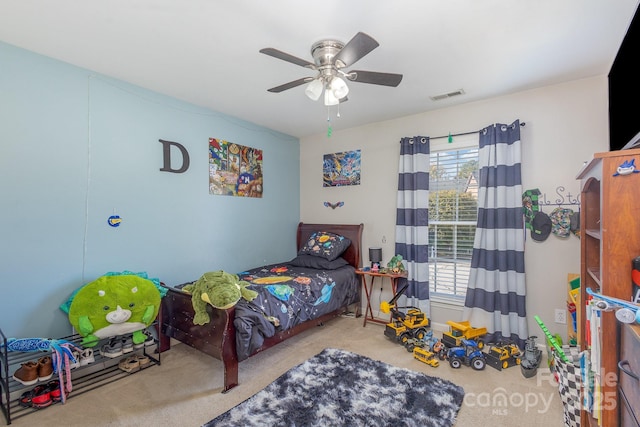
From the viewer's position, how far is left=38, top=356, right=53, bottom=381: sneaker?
2012 millimetres

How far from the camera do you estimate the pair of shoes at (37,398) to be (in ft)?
6.50

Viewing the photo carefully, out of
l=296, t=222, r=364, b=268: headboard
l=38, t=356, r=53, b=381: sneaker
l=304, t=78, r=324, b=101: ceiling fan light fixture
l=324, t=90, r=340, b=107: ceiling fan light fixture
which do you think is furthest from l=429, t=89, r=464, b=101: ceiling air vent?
l=38, t=356, r=53, b=381: sneaker

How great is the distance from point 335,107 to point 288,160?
1.29 meters

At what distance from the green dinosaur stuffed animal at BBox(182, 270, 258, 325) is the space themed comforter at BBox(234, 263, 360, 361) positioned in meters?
0.10

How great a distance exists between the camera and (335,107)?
328 centimetres

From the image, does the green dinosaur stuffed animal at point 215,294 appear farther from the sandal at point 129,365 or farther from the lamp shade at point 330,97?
the lamp shade at point 330,97

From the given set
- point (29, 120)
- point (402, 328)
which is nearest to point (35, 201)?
point (29, 120)

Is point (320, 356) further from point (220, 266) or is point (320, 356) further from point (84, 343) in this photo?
point (84, 343)

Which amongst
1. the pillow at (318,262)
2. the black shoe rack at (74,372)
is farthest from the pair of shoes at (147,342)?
the pillow at (318,262)

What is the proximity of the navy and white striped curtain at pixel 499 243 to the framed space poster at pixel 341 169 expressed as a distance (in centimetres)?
147

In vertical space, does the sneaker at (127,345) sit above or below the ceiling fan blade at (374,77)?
below

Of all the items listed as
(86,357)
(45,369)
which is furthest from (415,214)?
(45,369)

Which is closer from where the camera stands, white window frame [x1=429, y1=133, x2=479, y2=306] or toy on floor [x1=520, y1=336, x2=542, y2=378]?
toy on floor [x1=520, y1=336, x2=542, y2=378]

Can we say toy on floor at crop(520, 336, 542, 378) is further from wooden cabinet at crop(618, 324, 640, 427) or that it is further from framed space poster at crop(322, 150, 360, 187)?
framed space poster at crop(322, 150, 360, 187)
